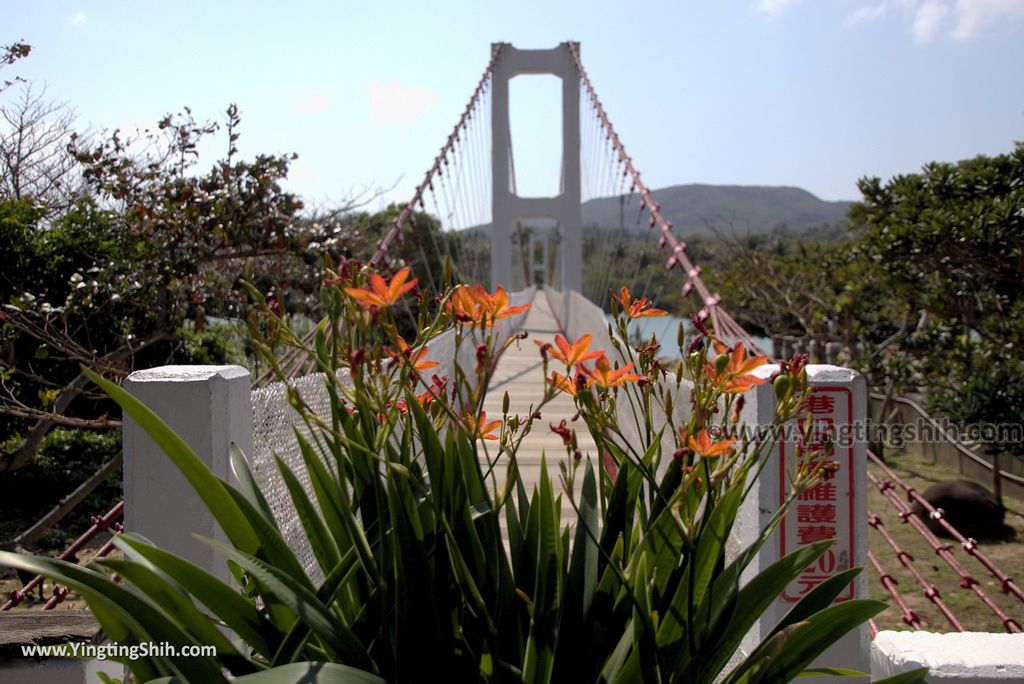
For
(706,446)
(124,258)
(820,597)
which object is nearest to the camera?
(706,446)

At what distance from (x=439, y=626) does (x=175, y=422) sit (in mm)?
638

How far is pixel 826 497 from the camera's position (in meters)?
1.65

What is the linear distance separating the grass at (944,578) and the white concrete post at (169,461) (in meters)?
3.34

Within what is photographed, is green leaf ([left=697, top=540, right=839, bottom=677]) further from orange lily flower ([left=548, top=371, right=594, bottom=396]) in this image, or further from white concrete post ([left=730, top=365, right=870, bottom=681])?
white concrete post ([left=730, top=365, right=870, bottom=681])

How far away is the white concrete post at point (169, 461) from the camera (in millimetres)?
1337

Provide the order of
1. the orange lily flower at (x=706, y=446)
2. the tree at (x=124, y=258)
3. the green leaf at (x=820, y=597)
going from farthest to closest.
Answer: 1. the tree at (x=124, y=258)
2. the green leaf at (x=820, y=597)
3. the orange lily flower at (x=706, y=446)

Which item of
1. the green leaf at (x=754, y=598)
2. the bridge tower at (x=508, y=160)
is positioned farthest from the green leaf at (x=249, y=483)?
the bridge tower at (x=508, y=160)

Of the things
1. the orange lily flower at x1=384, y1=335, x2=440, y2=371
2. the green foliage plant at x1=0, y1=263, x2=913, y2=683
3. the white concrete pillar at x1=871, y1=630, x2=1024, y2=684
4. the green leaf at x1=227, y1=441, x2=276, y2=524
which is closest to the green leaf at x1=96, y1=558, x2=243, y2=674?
the green foliage plant at x1=0, y1=263, x2=913, y2=683

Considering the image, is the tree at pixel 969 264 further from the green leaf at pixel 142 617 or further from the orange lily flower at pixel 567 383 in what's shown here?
the green leaf at pixel 142 617

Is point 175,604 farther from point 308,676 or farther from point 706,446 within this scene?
point 706,446

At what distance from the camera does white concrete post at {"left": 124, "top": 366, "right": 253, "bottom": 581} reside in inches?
52.6

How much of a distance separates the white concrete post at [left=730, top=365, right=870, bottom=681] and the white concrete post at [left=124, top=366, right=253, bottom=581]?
0.99m

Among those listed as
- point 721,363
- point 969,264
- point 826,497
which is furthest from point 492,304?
point 969,264

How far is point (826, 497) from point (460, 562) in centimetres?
101
